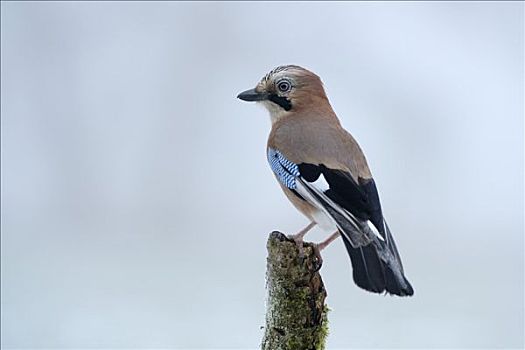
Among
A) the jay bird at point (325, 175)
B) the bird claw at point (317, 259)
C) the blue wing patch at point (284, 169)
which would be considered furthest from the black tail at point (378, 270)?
the blue wing patch at point (284, 169)

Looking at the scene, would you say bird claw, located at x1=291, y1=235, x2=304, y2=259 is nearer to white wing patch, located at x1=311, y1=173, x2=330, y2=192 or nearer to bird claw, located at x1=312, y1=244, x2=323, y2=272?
bird claw, located at x1=312, y1=244, x2=323, y2=272

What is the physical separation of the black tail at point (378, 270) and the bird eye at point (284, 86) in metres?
0.82

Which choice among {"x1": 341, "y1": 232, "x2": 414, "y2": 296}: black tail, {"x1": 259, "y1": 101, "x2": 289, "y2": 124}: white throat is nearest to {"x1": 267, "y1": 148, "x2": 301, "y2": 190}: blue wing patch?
{"x1": 259, "y1": 101, "x2": 289, "y2": 124}: white throat

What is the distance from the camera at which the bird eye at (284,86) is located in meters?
2.57

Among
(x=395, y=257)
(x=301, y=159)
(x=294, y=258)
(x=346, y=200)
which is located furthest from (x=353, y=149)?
(x=294, y=258)

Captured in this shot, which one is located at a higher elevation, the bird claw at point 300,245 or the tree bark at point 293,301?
the bird claw at point 300,245

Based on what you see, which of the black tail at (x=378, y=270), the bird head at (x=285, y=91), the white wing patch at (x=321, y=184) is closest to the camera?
the black tail at (x=378, y=270)

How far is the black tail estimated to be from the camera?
6.06 feet

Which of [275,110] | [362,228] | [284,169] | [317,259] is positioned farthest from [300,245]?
[275,110]

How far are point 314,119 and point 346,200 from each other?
0.58 meters

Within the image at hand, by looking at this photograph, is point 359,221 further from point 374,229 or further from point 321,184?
point 321,184

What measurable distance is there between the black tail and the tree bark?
142 millimetres

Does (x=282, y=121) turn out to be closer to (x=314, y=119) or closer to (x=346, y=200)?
(x=314, y=119)

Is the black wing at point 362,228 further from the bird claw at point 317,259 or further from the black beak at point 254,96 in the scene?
the black beak at point 254,96
